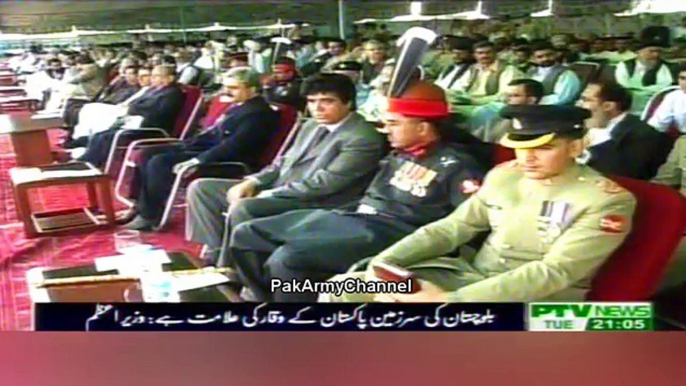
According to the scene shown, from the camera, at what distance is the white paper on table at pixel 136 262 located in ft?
6.25

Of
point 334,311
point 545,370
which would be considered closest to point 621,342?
point 545,370

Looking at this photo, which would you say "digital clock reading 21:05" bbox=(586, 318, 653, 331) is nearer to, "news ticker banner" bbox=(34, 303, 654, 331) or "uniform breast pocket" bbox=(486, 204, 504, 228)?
"news ticker banner" bbox=(34, 303, 654, 331)

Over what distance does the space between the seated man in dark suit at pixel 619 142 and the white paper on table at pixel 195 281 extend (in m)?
0.84

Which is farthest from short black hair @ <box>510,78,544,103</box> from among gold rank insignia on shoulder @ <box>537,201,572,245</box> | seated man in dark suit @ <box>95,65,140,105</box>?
seated man in dark suit @ <box>95,65,140,105</box>

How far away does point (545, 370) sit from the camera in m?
2.03

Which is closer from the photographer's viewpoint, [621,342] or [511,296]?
[511,296]

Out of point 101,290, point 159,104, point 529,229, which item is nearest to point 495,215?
point 529,229

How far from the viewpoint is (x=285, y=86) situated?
1870 mm

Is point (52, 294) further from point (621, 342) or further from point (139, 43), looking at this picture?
point (621, 342)

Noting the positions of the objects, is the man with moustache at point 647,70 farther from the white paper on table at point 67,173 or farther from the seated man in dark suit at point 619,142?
the white paper on table at point 67,173

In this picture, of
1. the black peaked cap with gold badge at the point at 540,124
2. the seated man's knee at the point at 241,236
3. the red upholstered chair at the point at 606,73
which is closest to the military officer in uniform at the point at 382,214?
the seated man's knee at the point at 241,236

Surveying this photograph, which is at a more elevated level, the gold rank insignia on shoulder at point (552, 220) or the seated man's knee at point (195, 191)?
the seated man's knee at point (195, 191)

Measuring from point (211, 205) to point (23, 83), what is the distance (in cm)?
51

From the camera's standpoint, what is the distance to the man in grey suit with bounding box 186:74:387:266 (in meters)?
1.86
